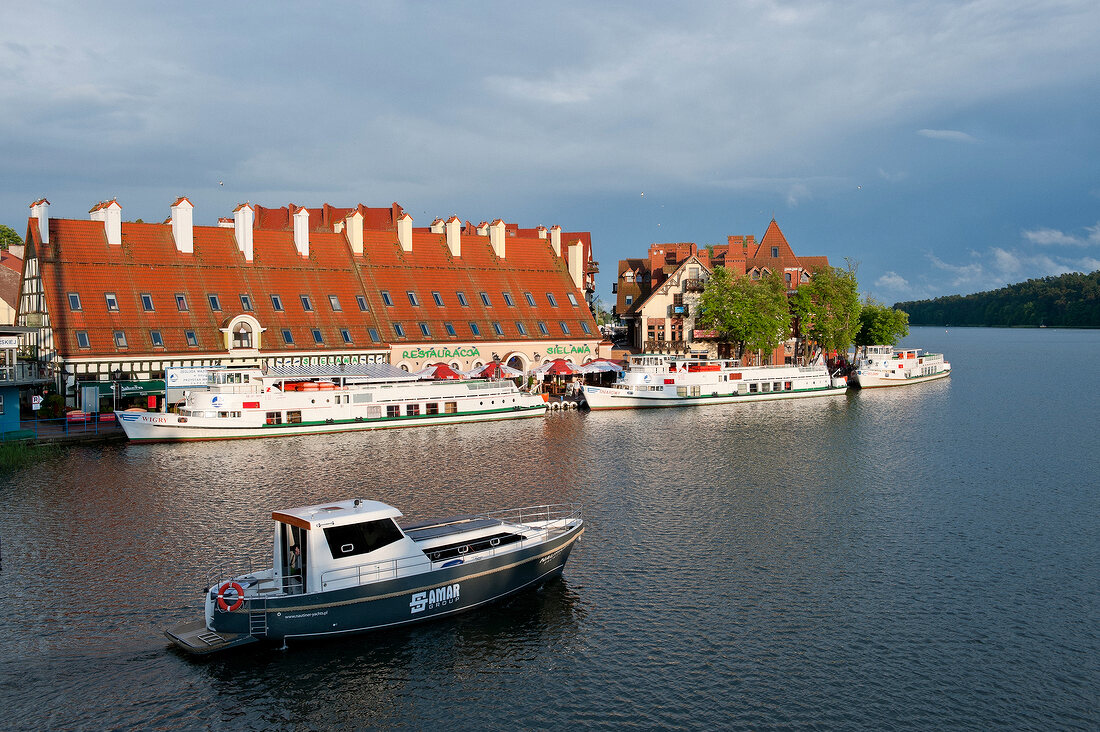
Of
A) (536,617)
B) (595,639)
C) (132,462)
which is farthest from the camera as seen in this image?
(132,462)

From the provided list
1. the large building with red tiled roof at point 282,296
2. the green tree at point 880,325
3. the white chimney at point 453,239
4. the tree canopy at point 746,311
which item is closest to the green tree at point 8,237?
the large building with red tiled roof at point 282,296

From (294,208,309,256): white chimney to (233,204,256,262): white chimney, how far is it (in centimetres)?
426

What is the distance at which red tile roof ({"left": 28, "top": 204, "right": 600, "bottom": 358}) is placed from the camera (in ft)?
223

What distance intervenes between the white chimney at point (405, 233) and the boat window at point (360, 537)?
6323 cm

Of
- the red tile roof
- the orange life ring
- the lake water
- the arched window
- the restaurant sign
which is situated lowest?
the lake water

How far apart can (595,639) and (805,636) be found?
624 centimetres

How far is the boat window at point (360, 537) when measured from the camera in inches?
1025

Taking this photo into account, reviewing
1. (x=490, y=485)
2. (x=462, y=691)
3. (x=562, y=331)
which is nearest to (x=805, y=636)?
(x=462, y=691)

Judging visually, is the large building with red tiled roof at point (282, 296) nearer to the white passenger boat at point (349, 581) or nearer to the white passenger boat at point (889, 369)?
the white passenger boat at point (889, 369)

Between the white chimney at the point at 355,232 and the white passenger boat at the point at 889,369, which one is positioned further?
the white passenger boat at the point at 889,369

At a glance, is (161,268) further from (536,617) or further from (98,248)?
(536,617)

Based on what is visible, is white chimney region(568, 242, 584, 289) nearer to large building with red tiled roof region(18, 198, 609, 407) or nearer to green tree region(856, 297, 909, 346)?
large building with red tiled roof region(18, 198, 609, 407)

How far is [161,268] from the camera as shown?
7275 centimetres

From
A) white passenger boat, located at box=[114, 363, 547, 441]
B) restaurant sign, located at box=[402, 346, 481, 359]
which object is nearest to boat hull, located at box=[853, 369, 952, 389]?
white passenger boat, located at box=[114, 363, 547, 441]
